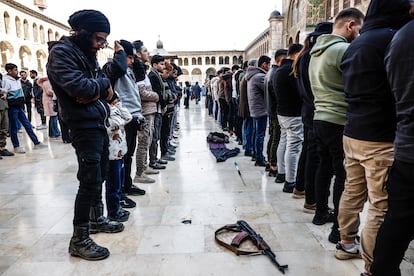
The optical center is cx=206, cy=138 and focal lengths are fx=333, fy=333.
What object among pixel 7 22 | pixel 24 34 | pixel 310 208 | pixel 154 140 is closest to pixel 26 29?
pixel 24 34

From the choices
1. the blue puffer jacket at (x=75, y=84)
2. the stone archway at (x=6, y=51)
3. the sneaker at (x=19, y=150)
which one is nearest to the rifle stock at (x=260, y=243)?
the blue puffer jacket at (x=75, y=84)

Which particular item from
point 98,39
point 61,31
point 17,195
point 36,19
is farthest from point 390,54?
point 61,31

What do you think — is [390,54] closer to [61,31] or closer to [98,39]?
[98,39]

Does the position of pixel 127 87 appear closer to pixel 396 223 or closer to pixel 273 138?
pixel 273 138

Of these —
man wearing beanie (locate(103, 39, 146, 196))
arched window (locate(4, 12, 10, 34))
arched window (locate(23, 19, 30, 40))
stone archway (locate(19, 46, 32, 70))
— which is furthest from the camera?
arched window (locate(23, 19, 30, 40))

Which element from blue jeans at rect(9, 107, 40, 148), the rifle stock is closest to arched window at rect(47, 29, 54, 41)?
blue jeans at rect(9, 107, 40, 148)

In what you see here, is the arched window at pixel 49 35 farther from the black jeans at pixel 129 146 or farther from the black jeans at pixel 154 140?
the black jeans at pixel 129 146

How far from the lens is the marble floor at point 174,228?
245 cm

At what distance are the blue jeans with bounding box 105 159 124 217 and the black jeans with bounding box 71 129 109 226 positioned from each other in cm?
51

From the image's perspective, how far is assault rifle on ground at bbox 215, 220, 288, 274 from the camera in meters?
2.54

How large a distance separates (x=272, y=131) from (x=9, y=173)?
166 inches

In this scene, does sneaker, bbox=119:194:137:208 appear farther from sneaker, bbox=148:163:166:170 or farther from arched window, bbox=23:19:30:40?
arched window, bbox=23:19:30:40

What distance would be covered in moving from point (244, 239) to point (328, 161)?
1045mm

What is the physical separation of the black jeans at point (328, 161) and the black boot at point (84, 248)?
6.33 feet
